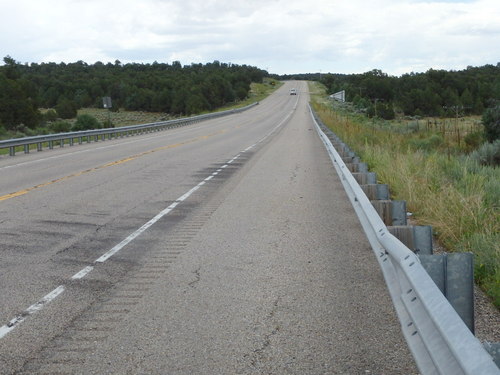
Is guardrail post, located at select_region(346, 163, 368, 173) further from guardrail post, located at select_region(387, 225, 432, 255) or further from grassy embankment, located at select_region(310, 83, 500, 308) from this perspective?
guardrail post, located at select_region(387, 225, 432, 255)

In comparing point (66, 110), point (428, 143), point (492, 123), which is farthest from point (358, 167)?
point (66, 110)

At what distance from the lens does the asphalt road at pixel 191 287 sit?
450 cm

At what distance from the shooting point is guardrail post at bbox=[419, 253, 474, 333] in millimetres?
4387

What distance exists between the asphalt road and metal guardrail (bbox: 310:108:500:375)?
43 cm

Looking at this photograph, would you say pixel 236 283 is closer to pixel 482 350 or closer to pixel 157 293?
pixel 157 293

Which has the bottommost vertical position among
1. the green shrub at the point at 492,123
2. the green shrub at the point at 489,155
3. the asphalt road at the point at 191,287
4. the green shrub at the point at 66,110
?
the asphalt road at the point at 191,287

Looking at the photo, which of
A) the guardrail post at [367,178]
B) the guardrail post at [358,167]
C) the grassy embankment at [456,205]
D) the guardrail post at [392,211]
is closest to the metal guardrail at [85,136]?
the grassy embankment at [456,205]

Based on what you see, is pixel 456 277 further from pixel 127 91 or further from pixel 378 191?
pixel 127 91

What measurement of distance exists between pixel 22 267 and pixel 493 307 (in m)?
4.90

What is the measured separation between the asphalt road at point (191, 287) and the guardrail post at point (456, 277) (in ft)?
1.65

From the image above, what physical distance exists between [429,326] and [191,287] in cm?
318

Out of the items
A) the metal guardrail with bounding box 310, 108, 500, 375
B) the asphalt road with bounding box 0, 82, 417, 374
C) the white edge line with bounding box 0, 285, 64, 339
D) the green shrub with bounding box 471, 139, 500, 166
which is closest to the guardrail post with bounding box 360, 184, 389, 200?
the asphalt road with bounding box 0, 82, 417, 374

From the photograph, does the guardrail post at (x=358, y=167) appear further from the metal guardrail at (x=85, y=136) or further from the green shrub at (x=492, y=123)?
the metal guardrail at (x=85, y=136)

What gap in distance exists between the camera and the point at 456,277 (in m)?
4.42
